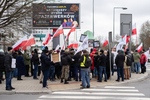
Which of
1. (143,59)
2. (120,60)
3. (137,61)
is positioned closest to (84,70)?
(120,60)

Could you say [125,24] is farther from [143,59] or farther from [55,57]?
[55,57]

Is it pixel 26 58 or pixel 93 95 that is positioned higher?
pixel 26 58

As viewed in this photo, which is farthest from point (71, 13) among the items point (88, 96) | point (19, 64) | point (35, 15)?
point (88, 96)

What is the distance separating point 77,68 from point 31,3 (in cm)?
1209

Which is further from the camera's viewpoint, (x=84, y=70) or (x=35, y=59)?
(x=35, y=59)

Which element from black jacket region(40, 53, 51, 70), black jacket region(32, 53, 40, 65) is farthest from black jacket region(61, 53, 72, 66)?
black jacket region(32, 53, 40, 65)

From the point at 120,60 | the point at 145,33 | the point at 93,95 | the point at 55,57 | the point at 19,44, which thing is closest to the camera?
the point at 93,95

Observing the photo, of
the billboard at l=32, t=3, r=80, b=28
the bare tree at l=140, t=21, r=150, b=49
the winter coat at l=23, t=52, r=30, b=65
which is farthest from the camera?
the bare tree at l=140, t=21, r=150, b=49

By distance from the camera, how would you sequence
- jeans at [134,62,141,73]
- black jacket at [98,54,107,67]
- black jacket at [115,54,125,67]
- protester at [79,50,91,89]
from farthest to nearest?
jeans at [134,62,141,73] < black jacket at [115,54,125,67] < black jacket at [98,54,107,67] < protester at [79,50,91,89]

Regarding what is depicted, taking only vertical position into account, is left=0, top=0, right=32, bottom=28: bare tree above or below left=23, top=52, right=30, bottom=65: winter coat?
above

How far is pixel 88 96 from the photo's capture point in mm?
11836

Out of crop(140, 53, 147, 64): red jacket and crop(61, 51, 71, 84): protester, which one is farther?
crop(140, 53, 147, 64): red jacket

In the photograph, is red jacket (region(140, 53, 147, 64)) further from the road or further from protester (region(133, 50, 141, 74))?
the road

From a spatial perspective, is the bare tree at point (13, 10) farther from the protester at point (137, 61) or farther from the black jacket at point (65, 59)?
the black jacket at point (65, 59)
